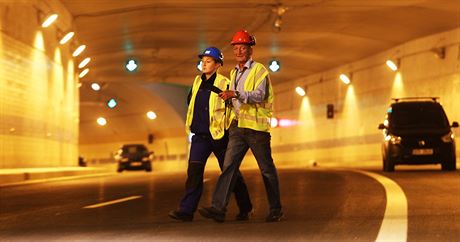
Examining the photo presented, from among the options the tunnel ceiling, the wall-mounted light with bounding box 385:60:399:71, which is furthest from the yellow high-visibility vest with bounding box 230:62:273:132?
the wall-mounted light with bounding box 385:60:399:71

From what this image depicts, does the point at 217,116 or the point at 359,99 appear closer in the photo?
the point at 217,116

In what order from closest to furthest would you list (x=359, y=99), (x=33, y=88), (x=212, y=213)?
(x=212, y=213) → (x=33, y=88) → (x=359, y=99)

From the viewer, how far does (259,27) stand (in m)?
31.5

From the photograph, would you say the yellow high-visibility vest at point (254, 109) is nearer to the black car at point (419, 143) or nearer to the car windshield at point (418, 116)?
the black car at point (419, 143)

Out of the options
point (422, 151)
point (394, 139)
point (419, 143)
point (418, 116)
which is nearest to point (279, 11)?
point (418, 116)

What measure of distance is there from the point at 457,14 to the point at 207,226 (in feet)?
72.2

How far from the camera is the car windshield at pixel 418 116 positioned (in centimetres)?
2402

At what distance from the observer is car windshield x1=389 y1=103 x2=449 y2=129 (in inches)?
945

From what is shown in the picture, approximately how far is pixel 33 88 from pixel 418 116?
10.3 m

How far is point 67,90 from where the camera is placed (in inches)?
1216

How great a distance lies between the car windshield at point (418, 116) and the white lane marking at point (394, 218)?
10071 millimetres

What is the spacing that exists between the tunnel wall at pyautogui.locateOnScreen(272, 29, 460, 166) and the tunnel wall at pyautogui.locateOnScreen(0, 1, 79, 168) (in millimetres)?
12751

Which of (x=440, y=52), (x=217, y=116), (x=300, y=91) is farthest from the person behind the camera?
(x=300, y=91)

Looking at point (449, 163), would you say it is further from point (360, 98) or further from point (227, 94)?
point (360, 98)
